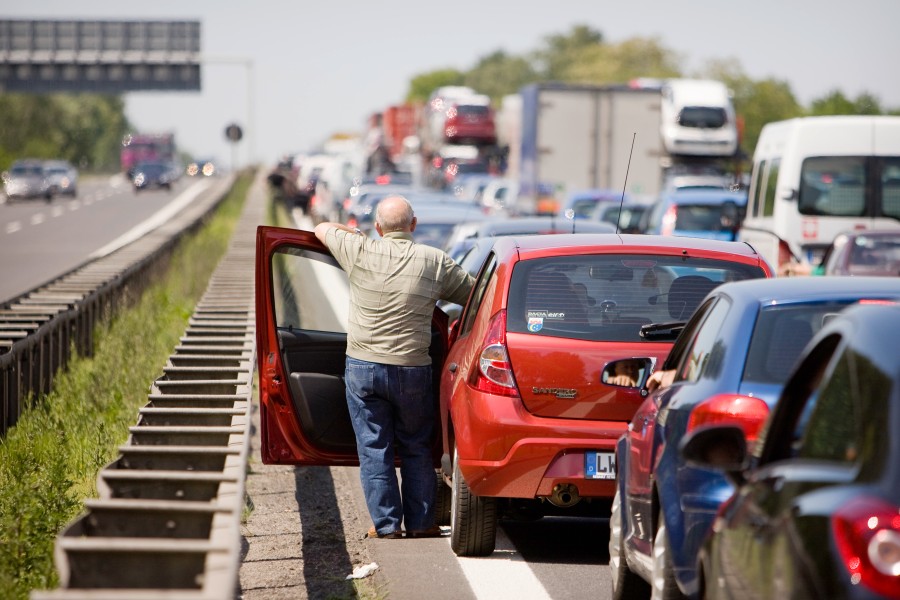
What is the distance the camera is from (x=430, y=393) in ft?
27.3

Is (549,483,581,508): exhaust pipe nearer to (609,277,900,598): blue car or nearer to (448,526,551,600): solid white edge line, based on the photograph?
(448,526,551,600): solid white edge line

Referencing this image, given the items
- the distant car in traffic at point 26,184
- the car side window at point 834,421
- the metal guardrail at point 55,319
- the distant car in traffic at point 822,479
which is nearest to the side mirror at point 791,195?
the metal guardrail at point 55,319

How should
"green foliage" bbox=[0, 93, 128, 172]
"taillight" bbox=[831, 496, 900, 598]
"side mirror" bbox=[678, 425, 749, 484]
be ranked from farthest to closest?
"green foliage" bbox=[0, 93, 128, 172] → "side mirror" bbox=[678, 425, 749, 484] → "taillight" bbox=[831, 496, 900, 598]

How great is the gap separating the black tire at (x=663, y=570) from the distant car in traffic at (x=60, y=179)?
67.0 m

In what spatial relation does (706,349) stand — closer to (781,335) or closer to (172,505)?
(781,335)

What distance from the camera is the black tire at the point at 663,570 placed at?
5.46 m

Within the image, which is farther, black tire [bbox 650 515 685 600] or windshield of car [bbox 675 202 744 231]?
windshield of car [bbox 675 202 744 231]

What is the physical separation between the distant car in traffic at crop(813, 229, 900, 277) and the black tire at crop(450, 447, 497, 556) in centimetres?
1001

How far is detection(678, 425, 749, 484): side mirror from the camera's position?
4277mm

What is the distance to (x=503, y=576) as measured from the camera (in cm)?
742

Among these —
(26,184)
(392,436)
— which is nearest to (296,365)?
(392,436)

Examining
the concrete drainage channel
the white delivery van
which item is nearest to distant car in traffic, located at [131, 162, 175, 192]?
the white delivery van

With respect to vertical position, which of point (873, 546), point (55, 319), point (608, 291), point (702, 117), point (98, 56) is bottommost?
point (55, 319)

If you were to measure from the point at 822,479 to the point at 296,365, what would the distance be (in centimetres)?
540
